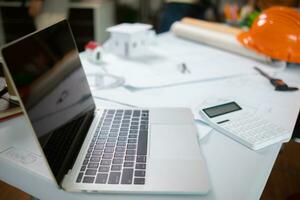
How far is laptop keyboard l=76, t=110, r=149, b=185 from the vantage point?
A: 0.54m

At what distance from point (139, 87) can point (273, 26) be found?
69cm

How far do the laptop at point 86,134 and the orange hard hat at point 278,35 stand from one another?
725mm

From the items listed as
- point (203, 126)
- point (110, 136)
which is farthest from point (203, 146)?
point (110, 136)

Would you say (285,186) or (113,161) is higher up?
(113,161)

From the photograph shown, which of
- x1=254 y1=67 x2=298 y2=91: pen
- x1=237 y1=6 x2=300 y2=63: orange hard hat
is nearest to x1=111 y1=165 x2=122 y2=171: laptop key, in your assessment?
x1=254 y1=67 x2=298 y2=91: pen

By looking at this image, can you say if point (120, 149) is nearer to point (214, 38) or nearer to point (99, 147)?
point (99, 147)

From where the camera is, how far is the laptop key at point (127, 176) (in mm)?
526

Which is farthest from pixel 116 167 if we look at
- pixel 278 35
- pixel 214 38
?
pixel 214 38

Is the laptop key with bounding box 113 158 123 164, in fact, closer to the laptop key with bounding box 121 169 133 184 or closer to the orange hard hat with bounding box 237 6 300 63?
Answer: the laptop key with bounding box 121 169 133 184

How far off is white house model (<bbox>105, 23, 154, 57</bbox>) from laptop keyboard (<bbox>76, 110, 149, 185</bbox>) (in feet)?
2.02

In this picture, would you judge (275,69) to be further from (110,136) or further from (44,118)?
(44,118)

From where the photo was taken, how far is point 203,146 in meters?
0.68

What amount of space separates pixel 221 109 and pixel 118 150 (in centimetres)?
35

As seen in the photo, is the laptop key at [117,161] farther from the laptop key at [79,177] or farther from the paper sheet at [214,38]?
the paper sheet at [214,38]
